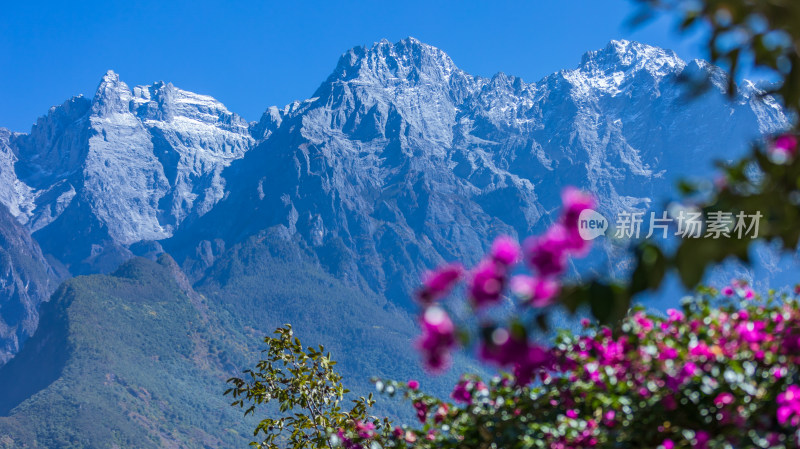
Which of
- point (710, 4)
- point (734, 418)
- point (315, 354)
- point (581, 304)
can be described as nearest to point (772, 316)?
point (734, 418)

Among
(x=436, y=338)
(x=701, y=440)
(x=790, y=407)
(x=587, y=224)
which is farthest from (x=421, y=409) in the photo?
(x=436, y=338)

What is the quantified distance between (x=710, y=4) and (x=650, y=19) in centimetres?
39

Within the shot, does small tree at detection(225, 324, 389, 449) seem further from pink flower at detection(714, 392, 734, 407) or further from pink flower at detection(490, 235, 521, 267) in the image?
pink flower at detection(490, 235, 521, 267)

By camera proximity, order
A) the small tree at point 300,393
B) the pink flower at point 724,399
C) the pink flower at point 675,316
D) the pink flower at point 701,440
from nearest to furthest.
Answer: the pink flower at point 701,440 < the pink flower at point 724,399 < the pink flower at point 675,316 < the small tree at point 300,393

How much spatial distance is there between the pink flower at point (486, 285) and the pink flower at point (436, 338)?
12 cm

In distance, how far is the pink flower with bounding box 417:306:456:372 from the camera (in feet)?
8.25

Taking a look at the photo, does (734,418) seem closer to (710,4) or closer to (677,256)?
(677,256)

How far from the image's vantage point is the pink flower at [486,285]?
2529 millimetres

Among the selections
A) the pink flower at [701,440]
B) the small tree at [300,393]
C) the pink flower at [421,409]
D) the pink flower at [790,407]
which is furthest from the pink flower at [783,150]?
the small tree at [300,393]

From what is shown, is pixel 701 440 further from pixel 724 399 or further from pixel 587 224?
pixel 587 224

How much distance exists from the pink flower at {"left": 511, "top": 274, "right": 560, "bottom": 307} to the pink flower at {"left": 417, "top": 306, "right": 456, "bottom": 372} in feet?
0.85

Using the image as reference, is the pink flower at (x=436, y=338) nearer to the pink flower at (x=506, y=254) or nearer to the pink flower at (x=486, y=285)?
the pink flower at (x=486, y=285)

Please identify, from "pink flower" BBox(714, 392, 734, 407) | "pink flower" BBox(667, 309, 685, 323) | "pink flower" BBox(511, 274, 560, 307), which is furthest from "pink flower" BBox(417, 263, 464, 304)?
"pink flower" BBox(667, 309, 685, 323)

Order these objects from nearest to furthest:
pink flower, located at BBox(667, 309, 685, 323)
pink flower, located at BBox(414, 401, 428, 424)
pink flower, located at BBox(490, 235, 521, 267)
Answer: pink flower, located at BBox(490, 235, 521, 267) < pink flower, located at BBox(667, 309, 685, 323) < pink flower, located at BBox(414, 401, 428, 424)
